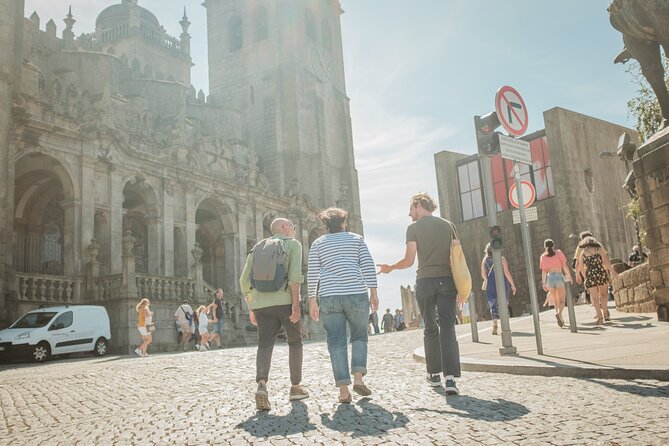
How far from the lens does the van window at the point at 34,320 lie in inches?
604

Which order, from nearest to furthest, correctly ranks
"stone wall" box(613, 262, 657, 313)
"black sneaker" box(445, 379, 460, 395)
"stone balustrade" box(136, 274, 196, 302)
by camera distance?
1. "black sneaker" box(445, 379, 460, 395)
2. "stone wall" box(613, 262, 657, 313)
3. "stone balustrade" box(136, 274, 196, 302)

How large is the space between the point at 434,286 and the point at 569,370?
1436mm

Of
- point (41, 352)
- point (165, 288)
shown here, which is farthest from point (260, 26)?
point (41, 352)

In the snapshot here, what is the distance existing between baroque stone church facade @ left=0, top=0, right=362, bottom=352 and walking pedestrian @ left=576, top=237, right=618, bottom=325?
1268cm

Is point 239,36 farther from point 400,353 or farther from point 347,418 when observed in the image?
point 347,418

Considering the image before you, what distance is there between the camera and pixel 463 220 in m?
37.8

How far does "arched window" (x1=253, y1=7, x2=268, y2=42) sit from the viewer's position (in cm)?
4653

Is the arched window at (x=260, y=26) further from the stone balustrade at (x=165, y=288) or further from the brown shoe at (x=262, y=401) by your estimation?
the brown shoe at (x=262, y=401)

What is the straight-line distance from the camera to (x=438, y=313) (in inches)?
211

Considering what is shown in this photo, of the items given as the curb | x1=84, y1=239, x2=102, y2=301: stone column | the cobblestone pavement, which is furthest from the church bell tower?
the cobblestone pavement

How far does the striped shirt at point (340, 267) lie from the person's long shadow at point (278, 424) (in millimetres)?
1044

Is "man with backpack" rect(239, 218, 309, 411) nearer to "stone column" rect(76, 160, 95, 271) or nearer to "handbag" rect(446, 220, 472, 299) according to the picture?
"handbag" rect(446, 220, 472, 299)

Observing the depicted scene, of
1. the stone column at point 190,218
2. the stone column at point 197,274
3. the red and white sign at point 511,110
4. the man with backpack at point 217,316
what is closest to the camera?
the red and white sign at point 511,110

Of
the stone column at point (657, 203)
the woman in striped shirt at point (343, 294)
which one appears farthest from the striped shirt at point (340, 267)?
the stone column at point (657, 203)
